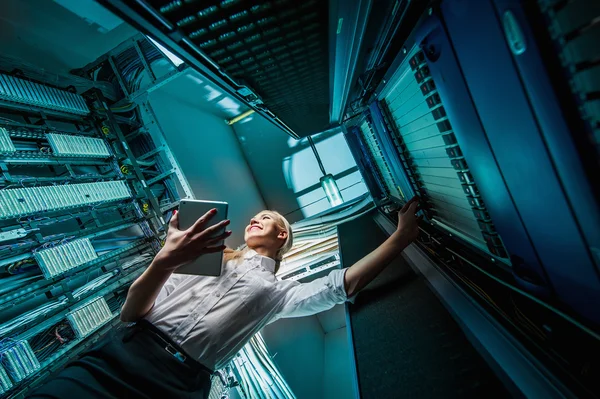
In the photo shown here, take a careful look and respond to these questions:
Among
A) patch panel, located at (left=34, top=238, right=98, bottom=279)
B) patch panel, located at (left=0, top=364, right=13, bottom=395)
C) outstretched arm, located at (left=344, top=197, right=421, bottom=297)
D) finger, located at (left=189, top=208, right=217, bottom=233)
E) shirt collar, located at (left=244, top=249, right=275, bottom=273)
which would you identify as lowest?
outstretched arm, located at (left=344, top=197, right=421, bottom=297)

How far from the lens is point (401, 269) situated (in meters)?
1.34

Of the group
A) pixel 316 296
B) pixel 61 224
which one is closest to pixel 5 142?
pixel 61 224

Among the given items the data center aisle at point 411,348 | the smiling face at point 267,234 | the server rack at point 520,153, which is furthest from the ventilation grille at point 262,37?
the data center aisle at point 411,348

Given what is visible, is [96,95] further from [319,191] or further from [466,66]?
[319,191]

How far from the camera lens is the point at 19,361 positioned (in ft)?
4.00

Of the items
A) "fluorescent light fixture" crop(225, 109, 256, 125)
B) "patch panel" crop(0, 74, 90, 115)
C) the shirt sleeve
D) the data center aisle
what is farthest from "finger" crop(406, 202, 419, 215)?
"fluorescent light fixture" crop(225, 109, 256, 125)

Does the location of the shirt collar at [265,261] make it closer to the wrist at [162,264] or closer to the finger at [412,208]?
the wrist at [162,264]

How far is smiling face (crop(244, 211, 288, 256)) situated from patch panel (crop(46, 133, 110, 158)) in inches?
51.2

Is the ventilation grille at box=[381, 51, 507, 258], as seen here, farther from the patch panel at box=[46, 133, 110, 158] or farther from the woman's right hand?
the patch panel at box=[46, 133, 110, 158]

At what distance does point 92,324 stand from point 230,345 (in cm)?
91

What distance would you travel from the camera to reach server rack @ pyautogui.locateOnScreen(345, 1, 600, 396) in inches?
14.4

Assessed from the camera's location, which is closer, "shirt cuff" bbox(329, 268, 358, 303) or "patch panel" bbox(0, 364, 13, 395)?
"patch panel" bbox(0, 364, 13, 395)

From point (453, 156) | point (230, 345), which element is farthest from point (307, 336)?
point (453, 156)

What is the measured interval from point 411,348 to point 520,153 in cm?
68
